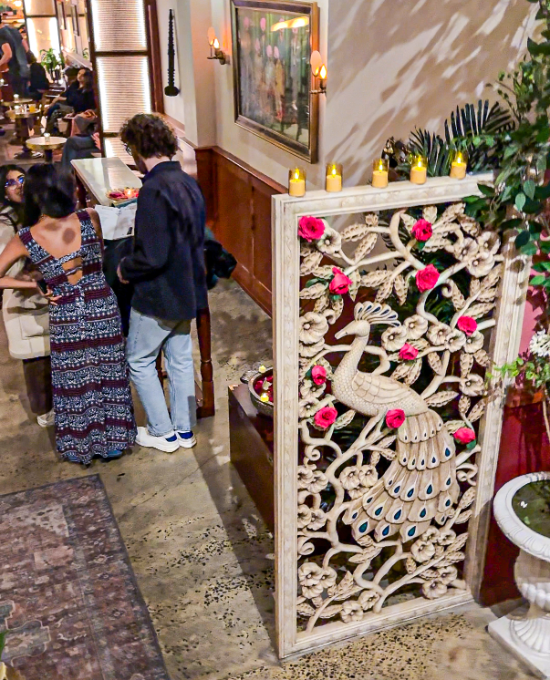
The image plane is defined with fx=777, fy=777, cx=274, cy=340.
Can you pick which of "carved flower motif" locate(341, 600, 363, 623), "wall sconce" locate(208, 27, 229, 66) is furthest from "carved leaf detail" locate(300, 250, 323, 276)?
"wall sconce" locate(208, 27, 229, 66)

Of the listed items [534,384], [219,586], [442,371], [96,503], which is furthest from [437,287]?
[96,503]

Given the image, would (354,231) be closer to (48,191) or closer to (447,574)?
(447,574)

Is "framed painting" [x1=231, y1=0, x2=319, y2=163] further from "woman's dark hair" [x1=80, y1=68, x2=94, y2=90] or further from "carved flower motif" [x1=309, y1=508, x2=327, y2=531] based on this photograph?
"woman's dark hair" [x1=80, y1=68, x2=94, y2=90]

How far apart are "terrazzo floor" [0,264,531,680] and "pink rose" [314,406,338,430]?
3.15 ft

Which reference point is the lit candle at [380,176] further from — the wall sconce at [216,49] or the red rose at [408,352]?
the wall sconce at [216,49]

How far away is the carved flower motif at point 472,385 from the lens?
267 cm

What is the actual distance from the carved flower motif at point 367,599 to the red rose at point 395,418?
0.71 m

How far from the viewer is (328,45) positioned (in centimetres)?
409

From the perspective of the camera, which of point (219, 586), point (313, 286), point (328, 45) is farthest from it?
point (328, 45)

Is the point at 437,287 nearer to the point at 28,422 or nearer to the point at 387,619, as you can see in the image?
the point at 387,619

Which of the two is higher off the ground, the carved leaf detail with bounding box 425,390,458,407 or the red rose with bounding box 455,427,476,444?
the carved leaf detail with bounding box 425,390,458,407

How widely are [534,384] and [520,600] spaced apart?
37.2 inches

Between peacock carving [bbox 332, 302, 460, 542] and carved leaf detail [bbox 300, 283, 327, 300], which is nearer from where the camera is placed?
carved leaf detail [bbox 300, 283, 327, 300]

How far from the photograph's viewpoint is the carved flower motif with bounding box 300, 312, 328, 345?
233 cm
